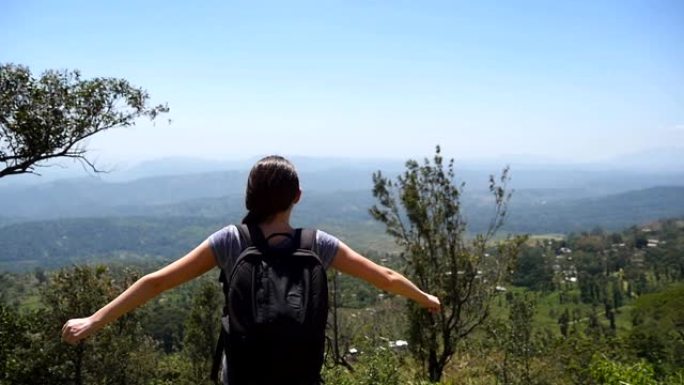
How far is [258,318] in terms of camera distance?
93.3 inches

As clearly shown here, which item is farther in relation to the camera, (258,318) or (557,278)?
(557,278)

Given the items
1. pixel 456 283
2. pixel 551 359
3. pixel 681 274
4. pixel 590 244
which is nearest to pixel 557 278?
pixel 681 274

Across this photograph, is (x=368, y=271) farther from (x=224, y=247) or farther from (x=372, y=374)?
(x=372, y=374)

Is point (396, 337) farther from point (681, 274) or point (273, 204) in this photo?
point (681, 274)

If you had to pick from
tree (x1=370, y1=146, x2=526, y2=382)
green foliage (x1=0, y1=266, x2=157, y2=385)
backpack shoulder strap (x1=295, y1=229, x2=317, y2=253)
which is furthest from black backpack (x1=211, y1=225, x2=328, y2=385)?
green foliage (x1=0, y1=266, x2=157, y2=385)

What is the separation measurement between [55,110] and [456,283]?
955cm

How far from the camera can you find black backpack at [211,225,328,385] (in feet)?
7.78

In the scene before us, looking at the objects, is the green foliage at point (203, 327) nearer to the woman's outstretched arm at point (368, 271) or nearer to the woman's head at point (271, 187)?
the woman's outstretched arm at point (368, 271)

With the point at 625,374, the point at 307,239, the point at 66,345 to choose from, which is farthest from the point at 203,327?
the point at 307,239

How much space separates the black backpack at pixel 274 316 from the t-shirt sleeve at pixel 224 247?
87mm

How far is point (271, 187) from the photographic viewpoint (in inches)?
101

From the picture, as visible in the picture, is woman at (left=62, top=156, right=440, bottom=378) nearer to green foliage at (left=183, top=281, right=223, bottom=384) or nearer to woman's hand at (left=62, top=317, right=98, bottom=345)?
woman's hand at (left=62, top=317, right=98, bottom=345)

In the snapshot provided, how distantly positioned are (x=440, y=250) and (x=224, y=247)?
10218 millimetres

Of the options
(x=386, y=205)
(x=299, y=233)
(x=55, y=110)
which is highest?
(x=55, y=110)
